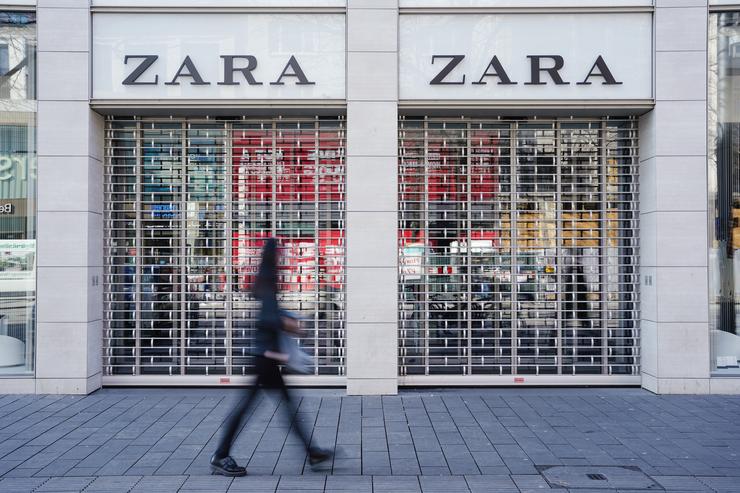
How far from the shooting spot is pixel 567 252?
374 inches

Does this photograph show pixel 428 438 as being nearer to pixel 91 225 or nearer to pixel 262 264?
pixel 262 264

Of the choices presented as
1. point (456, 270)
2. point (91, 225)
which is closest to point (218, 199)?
point (91, 225)

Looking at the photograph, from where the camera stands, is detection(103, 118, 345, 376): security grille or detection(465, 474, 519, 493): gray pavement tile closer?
detection(465, 474, 519, 493): gray pavement tile

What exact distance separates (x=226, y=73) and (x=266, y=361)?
4881 millimetres

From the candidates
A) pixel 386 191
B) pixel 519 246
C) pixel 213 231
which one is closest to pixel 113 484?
pixel 213 231

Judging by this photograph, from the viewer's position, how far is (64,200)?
877 centimetres

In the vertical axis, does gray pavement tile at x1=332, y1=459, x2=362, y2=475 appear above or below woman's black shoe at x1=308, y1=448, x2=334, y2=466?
below

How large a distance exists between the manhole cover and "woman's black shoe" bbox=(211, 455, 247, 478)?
9.09ft

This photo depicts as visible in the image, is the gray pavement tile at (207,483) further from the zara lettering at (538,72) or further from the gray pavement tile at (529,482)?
the zara lettering at (538,72)

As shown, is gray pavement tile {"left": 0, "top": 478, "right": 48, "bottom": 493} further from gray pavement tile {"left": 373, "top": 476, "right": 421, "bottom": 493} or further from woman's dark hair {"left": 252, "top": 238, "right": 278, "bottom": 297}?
gray pavement tile {"left": 373, "top": 476, "right": 421, "bottom": 493}

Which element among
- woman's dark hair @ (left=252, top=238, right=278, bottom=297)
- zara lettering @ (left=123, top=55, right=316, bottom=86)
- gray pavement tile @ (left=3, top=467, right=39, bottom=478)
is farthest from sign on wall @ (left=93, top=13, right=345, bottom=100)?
gray pavement tile @ (left=3, top=467, right=39, bottom=478)

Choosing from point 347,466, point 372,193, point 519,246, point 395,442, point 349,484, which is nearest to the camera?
point 349,484

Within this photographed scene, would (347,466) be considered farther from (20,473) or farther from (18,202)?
(18,202)

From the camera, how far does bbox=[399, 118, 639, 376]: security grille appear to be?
937 cm
